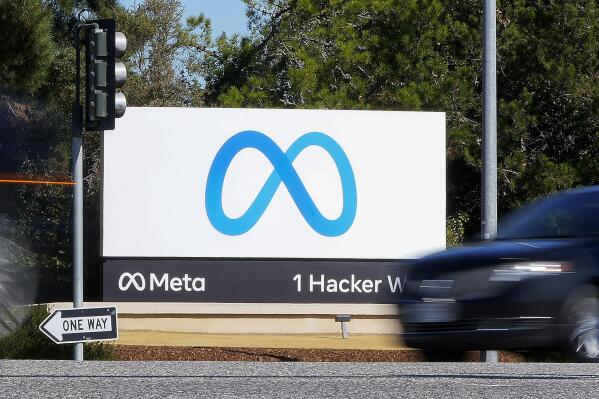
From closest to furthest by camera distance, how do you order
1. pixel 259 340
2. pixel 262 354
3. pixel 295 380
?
pixel 295 380 → pixel 262 354 → pixel 259 340

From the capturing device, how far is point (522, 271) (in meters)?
10.4

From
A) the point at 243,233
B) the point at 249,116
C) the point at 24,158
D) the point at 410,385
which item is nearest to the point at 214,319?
the point at 243,233

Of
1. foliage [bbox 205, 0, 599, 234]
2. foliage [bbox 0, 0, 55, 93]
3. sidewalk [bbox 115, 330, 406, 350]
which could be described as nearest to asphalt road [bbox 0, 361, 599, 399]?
sidewalk [bbox 115, 330, 406, 350]

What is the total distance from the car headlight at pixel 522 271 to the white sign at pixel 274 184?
30.8 ft

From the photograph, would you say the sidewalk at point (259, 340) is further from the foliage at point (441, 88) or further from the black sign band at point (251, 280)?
the foliage at point (441, 88)

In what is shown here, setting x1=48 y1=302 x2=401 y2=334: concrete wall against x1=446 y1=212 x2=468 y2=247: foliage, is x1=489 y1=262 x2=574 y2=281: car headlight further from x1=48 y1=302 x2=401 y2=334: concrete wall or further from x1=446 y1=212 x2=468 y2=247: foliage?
x1=446 y1=212 x2=468 y2=247: foliage

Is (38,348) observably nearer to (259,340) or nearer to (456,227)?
(259,340)

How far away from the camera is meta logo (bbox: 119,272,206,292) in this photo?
1917 centimetres

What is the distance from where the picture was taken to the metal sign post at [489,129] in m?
15.9

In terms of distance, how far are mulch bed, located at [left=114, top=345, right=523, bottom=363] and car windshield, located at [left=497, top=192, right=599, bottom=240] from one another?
466 cm

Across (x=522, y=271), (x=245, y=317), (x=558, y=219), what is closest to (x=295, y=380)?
(x=522, y=271)

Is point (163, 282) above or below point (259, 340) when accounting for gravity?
above

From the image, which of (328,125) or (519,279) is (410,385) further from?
(328,125)

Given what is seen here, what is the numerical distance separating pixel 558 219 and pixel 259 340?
8278mm
